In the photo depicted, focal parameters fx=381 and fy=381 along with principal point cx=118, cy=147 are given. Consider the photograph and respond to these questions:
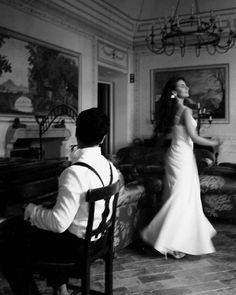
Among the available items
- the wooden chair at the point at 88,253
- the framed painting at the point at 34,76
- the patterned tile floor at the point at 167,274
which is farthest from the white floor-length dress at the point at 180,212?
the framed painting at the point at 34,76

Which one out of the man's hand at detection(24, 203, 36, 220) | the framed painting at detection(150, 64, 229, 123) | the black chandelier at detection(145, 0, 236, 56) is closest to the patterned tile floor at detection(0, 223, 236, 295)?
the man's hand at detection(24, 203, 36, 220)

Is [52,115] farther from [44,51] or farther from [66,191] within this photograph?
[66,191]

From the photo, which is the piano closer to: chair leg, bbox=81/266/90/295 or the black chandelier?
chair leg, bbox=81/266/90/295

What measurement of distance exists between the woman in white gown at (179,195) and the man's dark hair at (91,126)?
1581 millimetres

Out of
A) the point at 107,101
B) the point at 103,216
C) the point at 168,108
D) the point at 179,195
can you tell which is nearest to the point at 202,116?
the point at 107,101

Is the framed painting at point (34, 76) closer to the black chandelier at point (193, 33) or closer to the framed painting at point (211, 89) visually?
the black chandelier at point (193, 33)

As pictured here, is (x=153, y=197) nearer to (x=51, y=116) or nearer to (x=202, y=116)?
(x=51, y=116)

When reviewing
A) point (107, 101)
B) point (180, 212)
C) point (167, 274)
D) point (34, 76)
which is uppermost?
point (34, 76)

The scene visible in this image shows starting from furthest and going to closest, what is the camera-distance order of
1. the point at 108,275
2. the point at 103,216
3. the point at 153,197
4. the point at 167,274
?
the point at 153,197 → the point at 167,274 → the point at 108,275 → the point at 103,216

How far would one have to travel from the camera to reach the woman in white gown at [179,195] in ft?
11.1

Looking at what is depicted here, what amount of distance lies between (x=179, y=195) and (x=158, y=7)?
587 cm

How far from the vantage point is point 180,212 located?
3.45m

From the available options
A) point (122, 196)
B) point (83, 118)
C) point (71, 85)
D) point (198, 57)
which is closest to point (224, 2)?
point (198, 57)

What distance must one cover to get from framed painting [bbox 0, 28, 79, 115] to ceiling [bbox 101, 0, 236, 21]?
6.26 feet
